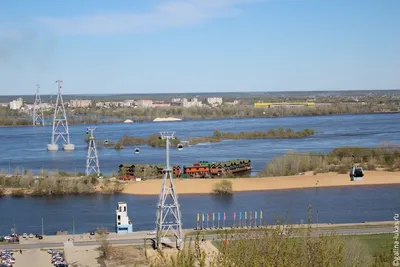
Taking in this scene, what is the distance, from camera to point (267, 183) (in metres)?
14.0

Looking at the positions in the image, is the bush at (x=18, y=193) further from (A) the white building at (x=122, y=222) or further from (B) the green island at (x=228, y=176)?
(A) the white building at (x=122, y=222)

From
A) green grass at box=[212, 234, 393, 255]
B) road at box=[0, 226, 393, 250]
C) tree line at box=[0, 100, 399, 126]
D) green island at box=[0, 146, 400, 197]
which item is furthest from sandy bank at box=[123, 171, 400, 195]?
tree line at box=[0, 100, 399, 126]

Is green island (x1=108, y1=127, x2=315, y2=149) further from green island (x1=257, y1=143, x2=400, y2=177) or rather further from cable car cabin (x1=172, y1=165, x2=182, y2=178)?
cable car cabin (x1=172, y1=165, x2=182, y2=178)

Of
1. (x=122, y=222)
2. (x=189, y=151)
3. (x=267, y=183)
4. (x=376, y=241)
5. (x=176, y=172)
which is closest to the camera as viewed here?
(x=376, y=241)

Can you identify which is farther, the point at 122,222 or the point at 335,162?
the point at 335,162

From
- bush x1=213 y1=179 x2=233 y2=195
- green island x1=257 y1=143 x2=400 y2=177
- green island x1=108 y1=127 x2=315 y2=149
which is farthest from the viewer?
green island x1=108 y1=127 x2=315 y2=149

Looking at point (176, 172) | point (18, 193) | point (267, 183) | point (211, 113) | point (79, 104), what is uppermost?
point (79, 104)

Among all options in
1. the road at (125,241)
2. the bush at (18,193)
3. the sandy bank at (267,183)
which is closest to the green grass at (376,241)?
the road at (125,241)

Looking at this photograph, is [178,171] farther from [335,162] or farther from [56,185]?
[335,162]

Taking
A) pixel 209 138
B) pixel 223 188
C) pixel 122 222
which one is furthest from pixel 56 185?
pixel 209 138

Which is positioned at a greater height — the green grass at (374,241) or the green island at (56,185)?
the green grass at (374,241)

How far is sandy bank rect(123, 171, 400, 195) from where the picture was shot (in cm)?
1341

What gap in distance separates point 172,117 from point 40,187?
28.8 meters

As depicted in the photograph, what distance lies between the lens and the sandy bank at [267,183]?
13.4m
